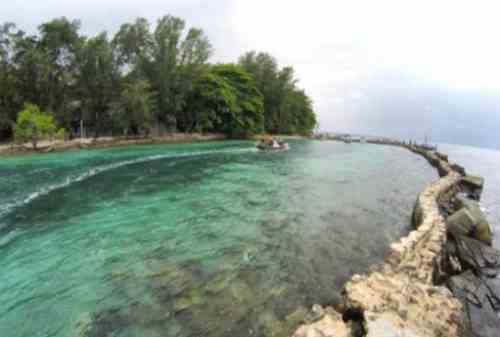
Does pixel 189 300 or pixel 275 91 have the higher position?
pixel 275 91

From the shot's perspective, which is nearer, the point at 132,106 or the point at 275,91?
→ the point at 132,106

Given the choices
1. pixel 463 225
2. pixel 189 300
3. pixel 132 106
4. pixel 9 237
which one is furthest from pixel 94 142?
pixel 463 225

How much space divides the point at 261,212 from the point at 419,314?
16.8ft

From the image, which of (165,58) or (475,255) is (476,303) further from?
(165,58)

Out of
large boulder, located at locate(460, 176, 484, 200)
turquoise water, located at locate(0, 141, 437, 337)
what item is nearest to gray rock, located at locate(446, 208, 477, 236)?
turquoise water, located at locate(0, 141, 437, 337)

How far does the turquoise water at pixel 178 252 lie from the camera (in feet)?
10.7

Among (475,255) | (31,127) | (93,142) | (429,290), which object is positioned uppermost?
(31,127)

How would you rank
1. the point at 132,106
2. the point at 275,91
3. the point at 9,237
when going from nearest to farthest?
1. the point at 9,237
2. the point at 132,106
3. the point at 275,91

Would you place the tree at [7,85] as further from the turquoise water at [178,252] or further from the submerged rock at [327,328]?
the submerged rock at [327,328]

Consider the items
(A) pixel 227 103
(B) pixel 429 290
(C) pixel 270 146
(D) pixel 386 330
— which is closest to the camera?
(D) pixel 386 330

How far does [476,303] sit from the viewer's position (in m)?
4.25

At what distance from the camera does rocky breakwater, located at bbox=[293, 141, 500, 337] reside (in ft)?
8.31

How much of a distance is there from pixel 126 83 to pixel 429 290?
115 ft

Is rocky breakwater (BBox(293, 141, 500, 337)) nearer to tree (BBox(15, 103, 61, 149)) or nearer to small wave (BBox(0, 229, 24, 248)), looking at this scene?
small wave (BBox(0, 229, 24, 248))
